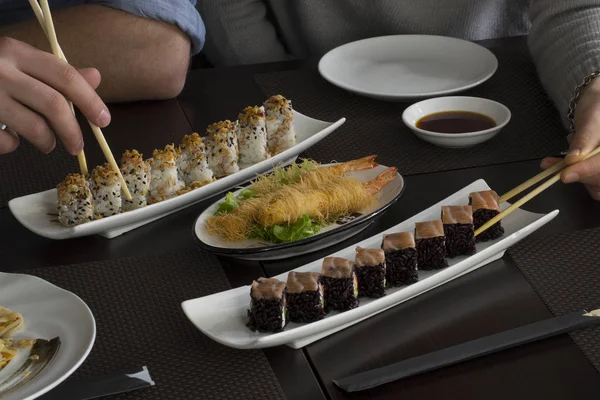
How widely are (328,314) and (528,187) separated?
478 millimetres

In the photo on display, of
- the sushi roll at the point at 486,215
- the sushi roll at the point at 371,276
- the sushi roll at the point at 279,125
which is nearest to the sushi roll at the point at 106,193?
the sushi roll at the point at 279,125

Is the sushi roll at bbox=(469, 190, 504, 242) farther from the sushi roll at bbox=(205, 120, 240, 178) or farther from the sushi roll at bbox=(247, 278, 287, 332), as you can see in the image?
the sushi roll at bbox=(205, 120, 240, 178)

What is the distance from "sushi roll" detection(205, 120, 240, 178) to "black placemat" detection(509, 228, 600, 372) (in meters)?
0.53

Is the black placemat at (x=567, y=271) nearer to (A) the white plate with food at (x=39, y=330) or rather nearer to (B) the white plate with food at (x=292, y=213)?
(B) the white plate with food at (x=292, y=213)

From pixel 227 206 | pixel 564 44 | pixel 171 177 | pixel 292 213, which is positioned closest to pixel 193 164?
pixel 171 177

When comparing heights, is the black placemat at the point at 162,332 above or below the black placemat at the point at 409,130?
below

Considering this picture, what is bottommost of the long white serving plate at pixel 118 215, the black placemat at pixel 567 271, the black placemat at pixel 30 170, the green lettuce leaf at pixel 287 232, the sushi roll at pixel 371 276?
the black placemat at pixel 30 170

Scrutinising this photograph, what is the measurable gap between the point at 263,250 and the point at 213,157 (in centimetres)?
34

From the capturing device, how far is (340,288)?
1.16 metres

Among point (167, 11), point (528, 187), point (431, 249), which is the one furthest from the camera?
point (167, 11)

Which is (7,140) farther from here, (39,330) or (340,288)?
(340,288)

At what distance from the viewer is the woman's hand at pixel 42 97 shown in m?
1.42

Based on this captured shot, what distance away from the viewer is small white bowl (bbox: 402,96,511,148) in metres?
1.65

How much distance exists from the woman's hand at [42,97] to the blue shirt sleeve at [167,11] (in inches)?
20.5
